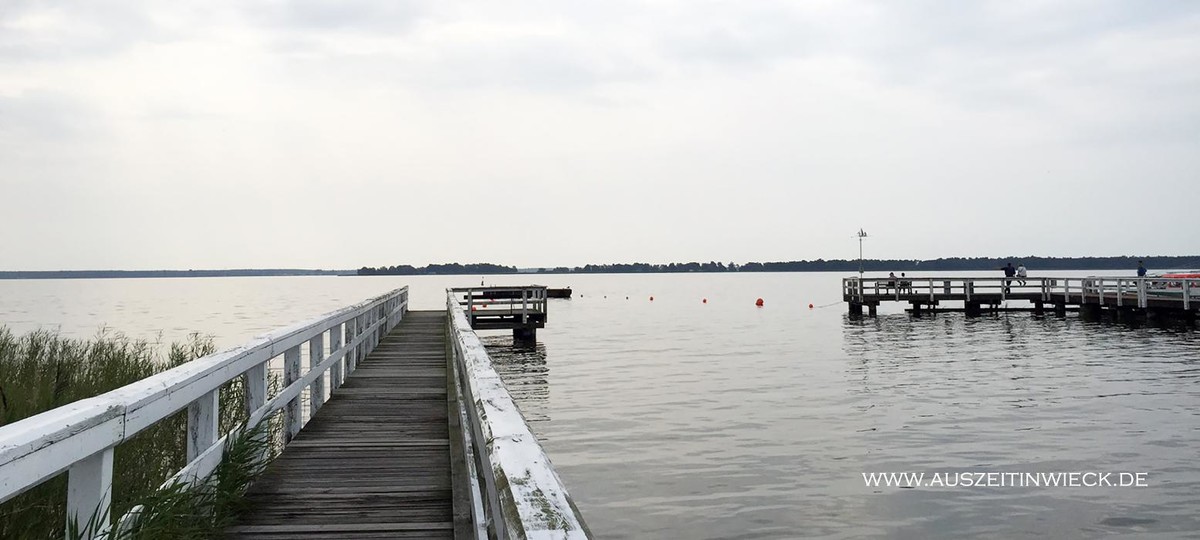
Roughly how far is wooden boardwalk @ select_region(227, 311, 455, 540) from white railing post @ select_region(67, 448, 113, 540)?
172 centimetres

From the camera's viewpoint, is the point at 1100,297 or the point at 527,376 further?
the point at 1100,297

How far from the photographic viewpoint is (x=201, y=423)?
4516mm

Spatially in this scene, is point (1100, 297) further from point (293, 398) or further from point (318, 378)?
point (293, 398)

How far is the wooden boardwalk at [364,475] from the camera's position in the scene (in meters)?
4.75

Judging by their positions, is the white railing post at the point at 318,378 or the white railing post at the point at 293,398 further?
the white railing post at the point at 318,378

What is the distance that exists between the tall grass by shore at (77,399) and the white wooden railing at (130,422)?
0.97 feet

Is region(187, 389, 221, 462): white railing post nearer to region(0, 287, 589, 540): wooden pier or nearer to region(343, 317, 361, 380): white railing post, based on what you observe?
region(0, 287, 589, 540): wooden pier

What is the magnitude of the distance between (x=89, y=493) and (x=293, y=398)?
4147 millimetres

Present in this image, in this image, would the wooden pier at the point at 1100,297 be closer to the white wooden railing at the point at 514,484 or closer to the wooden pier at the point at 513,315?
the wooden pier at the point at 513,315

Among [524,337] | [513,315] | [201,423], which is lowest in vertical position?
[524,337]

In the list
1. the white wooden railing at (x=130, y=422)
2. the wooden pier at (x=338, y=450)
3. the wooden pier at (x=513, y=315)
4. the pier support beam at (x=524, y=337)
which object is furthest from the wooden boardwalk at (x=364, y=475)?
the pier support beam at (x=524, y=337)

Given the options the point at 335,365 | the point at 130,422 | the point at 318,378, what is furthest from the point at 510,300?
the point at 130,422

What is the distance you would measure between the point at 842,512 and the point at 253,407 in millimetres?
6846

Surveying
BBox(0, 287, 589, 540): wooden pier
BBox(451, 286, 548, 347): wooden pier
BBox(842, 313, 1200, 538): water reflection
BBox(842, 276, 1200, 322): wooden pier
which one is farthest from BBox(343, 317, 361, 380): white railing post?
BBox(842, 276, 1200, 322): wooden pier
